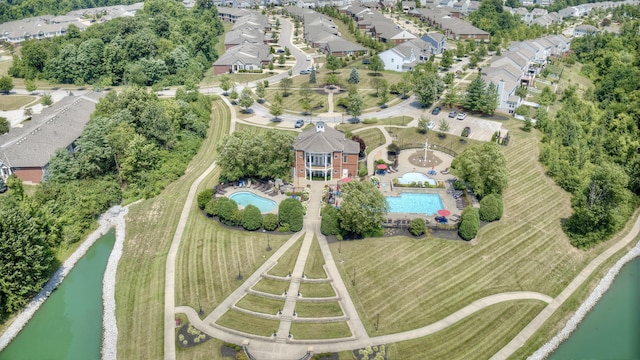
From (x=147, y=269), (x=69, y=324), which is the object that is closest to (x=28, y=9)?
(x=147, y=269)

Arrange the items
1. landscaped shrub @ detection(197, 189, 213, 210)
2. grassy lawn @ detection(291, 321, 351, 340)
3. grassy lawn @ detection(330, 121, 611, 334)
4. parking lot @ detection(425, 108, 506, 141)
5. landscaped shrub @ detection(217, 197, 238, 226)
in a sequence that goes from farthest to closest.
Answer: parking lot @ detection(425, 108, 506, 141)
landscaped shrub @ detection(197, 189, 213, 210)
landscaped shrub @ detection(217, 197, 238, 226)
grassy lawn @ detection(330, 121, 611, 334)
grassy lawn @ detection(291, 321, 351, 340)

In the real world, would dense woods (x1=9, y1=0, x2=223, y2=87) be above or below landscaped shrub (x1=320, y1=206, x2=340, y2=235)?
above

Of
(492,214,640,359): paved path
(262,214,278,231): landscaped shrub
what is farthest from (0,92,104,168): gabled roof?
(492,214,640,359): paved path

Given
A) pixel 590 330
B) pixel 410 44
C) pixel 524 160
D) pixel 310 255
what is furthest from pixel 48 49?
pixel 590 330

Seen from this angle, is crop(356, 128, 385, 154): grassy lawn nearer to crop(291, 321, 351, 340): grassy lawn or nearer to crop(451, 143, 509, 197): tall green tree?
crop(451, 143, 509, 197): tall green tree

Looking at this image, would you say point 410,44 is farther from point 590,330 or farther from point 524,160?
point 590,330

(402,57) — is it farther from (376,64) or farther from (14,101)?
(14,101)

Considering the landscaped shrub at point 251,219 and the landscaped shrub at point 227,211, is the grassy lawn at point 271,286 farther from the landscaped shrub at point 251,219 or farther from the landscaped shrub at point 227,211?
the landscaped shrub at point 227,211
